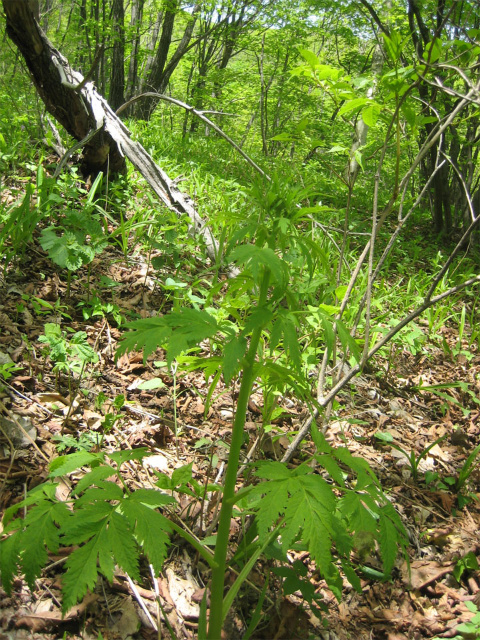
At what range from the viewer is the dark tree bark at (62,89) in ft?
10.6

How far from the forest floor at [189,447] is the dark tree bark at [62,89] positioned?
3.71 ft

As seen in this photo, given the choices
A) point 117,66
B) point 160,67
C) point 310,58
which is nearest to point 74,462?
point 310,58

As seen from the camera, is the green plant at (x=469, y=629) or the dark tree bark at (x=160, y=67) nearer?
the green plant at (x=469, y=629)

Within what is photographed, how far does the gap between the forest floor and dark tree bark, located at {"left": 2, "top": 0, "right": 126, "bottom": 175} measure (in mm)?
1130

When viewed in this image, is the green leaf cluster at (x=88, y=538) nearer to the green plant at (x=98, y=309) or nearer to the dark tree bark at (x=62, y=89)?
the green plant at (x=98, y=309)

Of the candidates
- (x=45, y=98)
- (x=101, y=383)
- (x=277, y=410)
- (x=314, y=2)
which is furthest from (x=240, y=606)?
(x=314, y=2)

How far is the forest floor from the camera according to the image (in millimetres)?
1409

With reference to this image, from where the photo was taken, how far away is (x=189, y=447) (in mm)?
2049

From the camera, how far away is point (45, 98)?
11.8 ft

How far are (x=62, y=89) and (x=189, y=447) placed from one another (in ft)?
10.0

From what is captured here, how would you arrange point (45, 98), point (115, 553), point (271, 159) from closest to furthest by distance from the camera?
point (115, 553), point (45, 98), point (271, 159)

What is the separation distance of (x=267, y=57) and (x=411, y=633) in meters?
10.2

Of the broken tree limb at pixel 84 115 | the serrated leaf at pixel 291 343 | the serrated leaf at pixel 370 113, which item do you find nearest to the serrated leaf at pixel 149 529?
the serrated leaf at pixel 291 343

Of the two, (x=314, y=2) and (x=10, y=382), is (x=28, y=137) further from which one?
(x=314, y=2)
